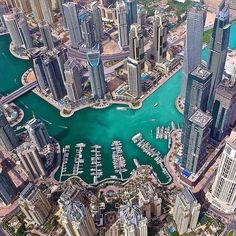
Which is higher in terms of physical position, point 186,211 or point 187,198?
point 187,198

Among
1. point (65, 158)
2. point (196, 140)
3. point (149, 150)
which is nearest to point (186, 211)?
point (196, 140)

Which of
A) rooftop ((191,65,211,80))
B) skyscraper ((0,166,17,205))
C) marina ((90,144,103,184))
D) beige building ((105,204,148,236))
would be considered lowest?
marina ((90,144,103,184))

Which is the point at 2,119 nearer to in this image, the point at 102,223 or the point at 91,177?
the point at 91,177

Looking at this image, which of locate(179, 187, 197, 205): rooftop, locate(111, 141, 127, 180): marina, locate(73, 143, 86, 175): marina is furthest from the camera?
locate(73, 143, 86, 175): marina

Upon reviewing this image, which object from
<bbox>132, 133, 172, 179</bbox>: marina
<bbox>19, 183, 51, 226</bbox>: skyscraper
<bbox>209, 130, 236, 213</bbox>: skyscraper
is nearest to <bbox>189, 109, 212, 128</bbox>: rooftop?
<bbox>209, 130, 236, 213</bbox>: skyscraper

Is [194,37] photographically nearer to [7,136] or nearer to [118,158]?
[118,158]

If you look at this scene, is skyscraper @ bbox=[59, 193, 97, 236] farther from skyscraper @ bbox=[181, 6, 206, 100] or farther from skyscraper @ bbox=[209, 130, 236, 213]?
skyscraper @ bbox=[181, 6, 206, 100]

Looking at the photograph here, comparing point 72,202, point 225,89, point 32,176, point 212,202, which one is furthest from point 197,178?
point 32,176
